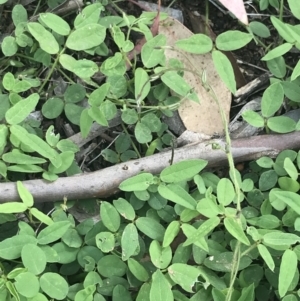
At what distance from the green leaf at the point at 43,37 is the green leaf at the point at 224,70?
47cm

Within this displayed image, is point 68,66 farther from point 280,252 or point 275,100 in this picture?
point 280,252

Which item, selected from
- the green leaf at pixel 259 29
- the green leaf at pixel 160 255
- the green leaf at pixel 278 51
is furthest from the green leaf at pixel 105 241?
the green leaf at pixel 259 29

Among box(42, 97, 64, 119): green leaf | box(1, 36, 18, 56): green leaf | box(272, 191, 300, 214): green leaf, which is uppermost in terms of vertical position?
box(1, 36, 18, 56): green leaf

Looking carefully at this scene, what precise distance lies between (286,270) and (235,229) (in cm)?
17

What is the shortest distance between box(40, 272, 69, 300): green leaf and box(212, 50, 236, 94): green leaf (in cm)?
72

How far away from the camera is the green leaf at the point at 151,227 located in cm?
151

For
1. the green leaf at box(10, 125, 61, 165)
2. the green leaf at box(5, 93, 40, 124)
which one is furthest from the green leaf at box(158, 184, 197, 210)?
the green leaf at box(5, 93, 40, 124)

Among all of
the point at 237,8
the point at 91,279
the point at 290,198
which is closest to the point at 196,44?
the point at 237,8

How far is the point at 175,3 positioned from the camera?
71.9 inches

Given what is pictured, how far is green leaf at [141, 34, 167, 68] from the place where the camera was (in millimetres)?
1607

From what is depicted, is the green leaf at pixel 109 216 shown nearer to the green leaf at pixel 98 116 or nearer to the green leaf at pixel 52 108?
the green leaf at pixel 98 116

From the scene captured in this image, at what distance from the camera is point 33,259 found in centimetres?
141

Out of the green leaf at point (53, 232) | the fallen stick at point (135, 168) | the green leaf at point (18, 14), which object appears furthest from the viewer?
the green leaf at point (18, 14)

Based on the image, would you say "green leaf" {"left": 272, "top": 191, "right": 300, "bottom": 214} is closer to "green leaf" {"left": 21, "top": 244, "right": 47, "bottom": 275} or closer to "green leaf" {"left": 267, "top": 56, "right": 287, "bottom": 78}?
"green leaf" {"left": 267, "top": 56, "right": 287, "bottom": 78}
